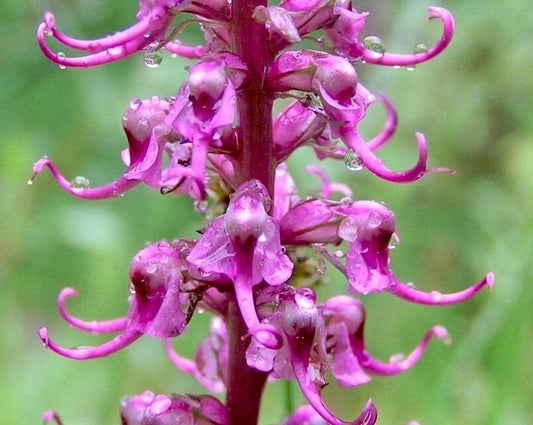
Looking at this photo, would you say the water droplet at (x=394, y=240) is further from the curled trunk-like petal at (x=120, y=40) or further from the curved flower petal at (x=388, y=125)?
the curled trunk-like petal at (x=120, y=40)

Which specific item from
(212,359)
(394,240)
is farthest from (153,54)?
(212,359)

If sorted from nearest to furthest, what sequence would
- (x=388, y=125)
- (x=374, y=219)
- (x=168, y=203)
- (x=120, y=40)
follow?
(x=120, y=40) → (x=374, y=219) → (x=388, y=125) → (x=168, y=203)

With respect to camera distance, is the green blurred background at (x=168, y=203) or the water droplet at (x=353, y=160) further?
the green blurred background at (x=168, y=203)

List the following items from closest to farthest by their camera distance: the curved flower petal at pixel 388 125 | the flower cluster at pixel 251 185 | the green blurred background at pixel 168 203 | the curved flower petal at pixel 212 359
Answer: the flower cluster at pixel 251 185, the curved flower petal at pixel 388 125, the curved flower petal at pixel 212 359, the green blurred background at pixel 168 203

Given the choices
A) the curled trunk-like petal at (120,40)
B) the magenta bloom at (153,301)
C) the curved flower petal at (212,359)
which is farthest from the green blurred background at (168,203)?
the curled trunk-like petal at (120,40)

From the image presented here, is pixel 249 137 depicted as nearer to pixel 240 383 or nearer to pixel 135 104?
pixel 135 104

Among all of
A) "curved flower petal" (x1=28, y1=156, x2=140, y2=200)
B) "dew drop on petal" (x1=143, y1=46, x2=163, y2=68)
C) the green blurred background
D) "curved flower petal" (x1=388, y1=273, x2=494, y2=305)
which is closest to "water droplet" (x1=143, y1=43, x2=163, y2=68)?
"dew drop on petal" (x1=143, y1=46, x2=163, y2=68)

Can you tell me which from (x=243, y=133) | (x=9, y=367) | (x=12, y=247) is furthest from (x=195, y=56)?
(x=12, y=247)

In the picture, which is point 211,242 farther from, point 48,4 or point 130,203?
point 48,4
